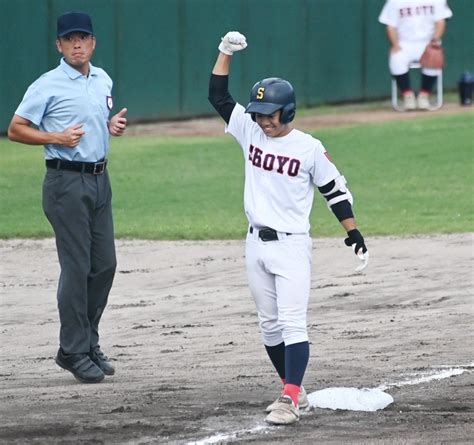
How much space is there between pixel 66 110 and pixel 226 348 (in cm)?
198

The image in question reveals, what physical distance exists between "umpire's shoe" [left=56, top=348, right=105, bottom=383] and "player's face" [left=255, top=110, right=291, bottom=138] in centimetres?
176

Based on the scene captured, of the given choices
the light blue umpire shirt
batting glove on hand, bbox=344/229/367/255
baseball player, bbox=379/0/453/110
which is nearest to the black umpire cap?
the light blue umpire shirt

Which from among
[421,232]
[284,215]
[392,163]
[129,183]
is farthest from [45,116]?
[392,163]

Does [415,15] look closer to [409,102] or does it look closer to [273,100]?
[409,102]

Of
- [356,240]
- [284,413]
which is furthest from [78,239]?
[284,413]

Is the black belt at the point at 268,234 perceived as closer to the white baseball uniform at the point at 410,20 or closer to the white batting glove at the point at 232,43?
the white batting glove at the point at 232,43

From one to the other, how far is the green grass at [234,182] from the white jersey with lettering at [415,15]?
1391 millimetres

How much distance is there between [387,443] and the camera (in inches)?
249

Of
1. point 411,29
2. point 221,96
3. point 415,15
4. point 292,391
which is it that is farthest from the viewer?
point 411,29

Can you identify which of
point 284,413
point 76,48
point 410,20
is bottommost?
point 284,413

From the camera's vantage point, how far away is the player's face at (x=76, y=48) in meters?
7.79

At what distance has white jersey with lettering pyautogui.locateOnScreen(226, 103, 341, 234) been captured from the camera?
6.94m

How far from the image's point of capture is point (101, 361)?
316 inches

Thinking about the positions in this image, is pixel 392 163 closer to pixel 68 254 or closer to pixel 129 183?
pixel 129 183
